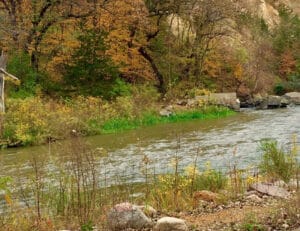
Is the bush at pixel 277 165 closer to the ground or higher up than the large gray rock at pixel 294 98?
higher up

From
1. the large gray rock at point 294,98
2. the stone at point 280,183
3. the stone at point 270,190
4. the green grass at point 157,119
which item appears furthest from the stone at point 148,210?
the large gray rock at point 294,98

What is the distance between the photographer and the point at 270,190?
7.98 metres

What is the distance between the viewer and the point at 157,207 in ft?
24.9

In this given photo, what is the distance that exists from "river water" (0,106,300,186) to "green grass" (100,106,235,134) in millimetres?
921

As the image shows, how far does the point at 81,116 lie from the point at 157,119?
4216 millimetres

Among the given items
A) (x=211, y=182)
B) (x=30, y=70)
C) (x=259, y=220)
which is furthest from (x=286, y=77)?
(x=259, y=220)

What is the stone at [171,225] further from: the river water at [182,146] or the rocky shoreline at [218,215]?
the river water at [182,146]

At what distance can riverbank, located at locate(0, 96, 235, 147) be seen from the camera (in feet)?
60.9

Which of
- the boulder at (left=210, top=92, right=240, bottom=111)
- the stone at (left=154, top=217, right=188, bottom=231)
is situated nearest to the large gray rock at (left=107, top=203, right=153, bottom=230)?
the stone at (left=154, top=217, right=188, bottom=231)

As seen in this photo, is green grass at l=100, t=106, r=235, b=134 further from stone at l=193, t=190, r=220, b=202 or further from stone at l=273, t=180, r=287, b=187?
stone at l=193, t=190, r=220, b=202

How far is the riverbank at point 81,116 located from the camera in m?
18.6

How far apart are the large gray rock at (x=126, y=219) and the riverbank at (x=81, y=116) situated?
29.9 feet

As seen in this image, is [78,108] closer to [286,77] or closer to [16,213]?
[16,213]

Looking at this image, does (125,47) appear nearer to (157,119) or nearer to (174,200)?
(157,119)
